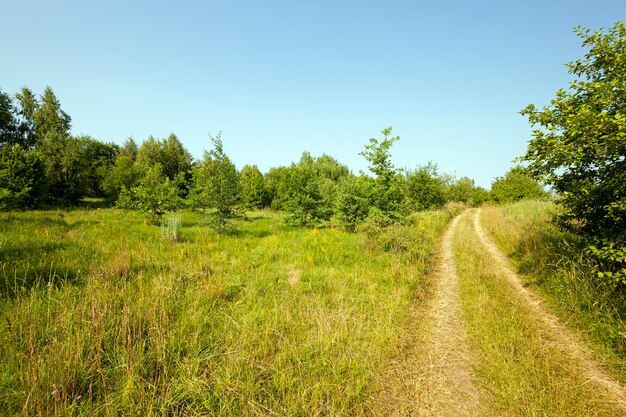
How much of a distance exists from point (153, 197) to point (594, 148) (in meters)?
21.0

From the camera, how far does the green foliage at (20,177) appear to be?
19203 millimetres

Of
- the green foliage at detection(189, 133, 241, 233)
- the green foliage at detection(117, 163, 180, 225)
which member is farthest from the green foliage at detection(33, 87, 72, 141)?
the green foliage at detection(189, 133, 241, 233)

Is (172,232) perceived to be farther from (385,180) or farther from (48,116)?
(48,116)

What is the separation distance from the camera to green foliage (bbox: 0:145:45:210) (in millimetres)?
19203

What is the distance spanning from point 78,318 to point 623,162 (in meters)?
10.5

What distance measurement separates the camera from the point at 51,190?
27672mm

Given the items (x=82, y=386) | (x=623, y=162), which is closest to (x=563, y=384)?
(x=623, y=162)

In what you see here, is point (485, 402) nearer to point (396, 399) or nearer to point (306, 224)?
point (396, 399)

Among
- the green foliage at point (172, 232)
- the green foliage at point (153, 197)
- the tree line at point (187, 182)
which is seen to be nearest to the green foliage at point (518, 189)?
the tree line at point (187, 182)

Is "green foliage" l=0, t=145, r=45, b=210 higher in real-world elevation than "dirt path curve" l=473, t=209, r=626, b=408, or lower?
higher

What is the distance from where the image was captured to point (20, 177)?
21391 mm

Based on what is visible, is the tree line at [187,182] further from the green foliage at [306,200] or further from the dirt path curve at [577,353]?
the dirt path curve at [577,353]

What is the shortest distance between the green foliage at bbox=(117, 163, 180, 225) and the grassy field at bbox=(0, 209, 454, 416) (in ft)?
31.6

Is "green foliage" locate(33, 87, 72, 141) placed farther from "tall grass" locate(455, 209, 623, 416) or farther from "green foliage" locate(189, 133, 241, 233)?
"tall grass" locate(455, 209, 623, 416)
